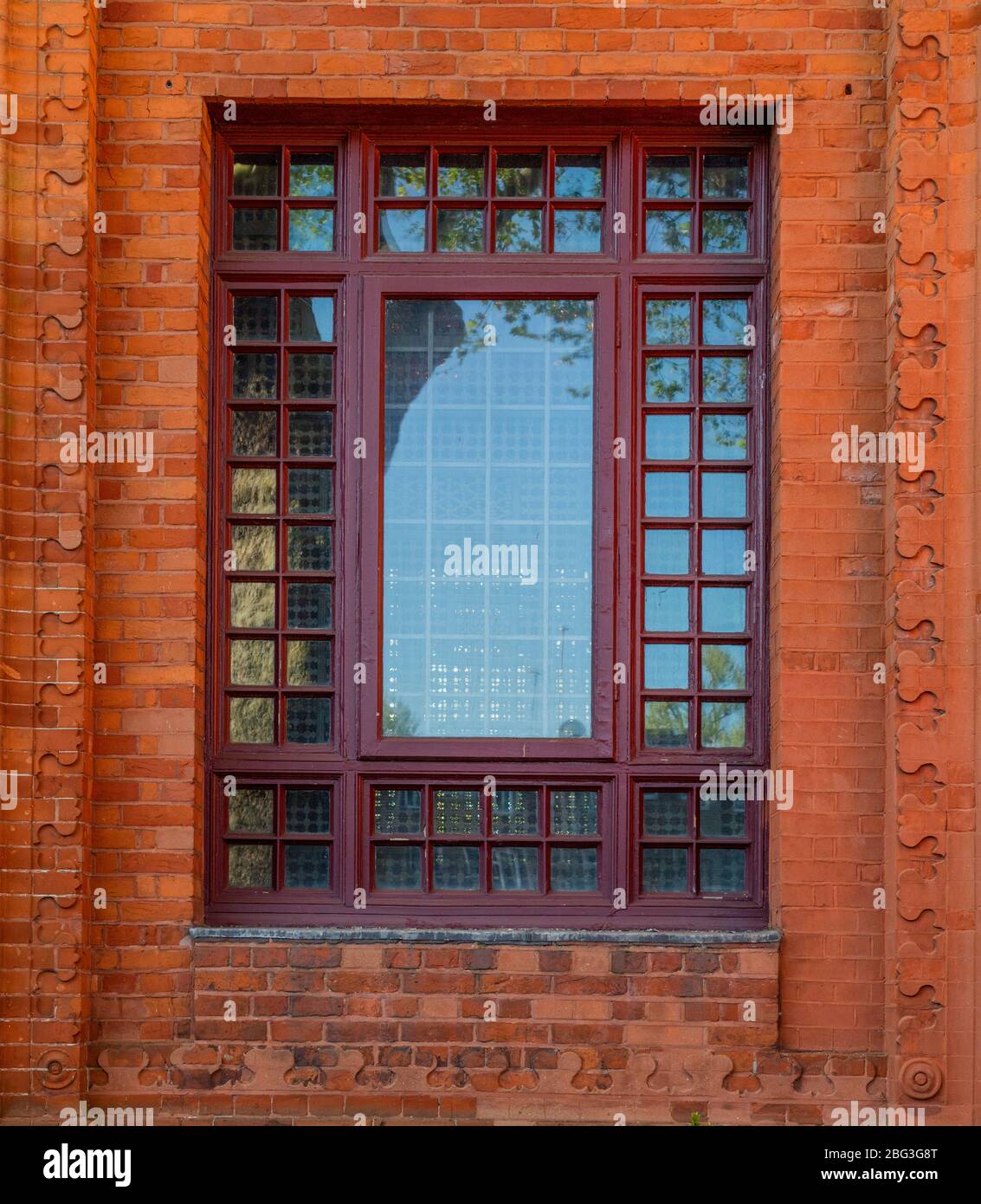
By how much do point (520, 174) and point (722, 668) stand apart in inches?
94.5

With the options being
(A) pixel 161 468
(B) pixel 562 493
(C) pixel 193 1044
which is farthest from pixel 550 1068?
(A) pixel 161 468

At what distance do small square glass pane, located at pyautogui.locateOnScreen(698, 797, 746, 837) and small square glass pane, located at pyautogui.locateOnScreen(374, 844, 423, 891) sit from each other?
1233 mm

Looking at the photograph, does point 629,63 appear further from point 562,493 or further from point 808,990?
point 808,990

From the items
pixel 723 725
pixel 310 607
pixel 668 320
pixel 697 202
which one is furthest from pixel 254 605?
pixel 697 202

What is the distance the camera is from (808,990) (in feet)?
22.0

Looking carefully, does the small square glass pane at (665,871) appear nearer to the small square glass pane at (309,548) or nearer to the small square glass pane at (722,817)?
the small square glass pane at (722,817)

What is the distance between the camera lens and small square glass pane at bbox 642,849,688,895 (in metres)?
6.98

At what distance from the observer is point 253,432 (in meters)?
7.22

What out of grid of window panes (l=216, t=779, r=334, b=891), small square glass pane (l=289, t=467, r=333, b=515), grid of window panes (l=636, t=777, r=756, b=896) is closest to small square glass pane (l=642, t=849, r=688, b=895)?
grid of window panes (l=636, t=777, r=756, b=896)

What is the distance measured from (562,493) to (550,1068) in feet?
8.03

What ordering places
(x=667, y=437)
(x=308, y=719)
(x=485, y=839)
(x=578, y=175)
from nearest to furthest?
1. (x=485, y=839)
2. (x=308, y=719)
3. (x=667, y=437)
4. (x=578, y=175)

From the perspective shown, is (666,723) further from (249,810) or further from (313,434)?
(313,434)

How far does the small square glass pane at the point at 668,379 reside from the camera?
7207 mm

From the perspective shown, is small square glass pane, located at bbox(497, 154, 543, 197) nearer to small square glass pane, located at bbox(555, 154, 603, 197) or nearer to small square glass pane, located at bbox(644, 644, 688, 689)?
small square glass pane, located at bbox(555, 154, 603, 197)
